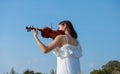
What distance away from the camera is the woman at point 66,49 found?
6.22 metres

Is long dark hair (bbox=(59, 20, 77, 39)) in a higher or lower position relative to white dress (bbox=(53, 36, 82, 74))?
higher

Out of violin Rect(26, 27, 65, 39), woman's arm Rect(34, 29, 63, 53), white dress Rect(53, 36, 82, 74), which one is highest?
violin Rect(26, 27, 65, 39)

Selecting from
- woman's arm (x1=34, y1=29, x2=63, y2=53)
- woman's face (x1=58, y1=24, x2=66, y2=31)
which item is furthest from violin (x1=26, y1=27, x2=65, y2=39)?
woman's arm (x1=34, y1=29, x2=63, y2=53)

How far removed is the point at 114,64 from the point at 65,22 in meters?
111

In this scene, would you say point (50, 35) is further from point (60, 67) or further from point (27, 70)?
point (27, 70)

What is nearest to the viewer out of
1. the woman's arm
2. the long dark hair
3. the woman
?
the woman's arm

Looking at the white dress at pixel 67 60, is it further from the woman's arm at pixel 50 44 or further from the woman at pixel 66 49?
the woman's arm at pixel 50 44

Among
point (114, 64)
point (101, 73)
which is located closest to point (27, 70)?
point (101, 73)

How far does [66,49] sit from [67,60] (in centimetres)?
21

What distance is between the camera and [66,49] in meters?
6.36

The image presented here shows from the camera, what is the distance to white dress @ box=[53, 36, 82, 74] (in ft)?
20.6

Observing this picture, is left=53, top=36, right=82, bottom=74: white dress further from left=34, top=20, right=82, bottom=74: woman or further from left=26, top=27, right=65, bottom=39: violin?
left=26, top=27, right=65, bottom=39: violin

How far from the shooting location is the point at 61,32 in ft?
21.6

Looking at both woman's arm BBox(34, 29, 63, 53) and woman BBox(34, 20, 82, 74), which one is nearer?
woman's arm BBox(34, 29, 63, 53)
